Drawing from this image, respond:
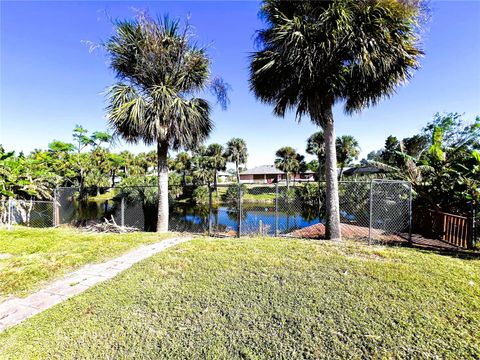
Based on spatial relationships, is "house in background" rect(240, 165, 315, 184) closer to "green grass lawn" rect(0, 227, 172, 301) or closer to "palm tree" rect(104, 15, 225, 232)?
"palm tree" rect(104, 15, 225, 232)

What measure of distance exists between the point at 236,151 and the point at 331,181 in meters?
27.2

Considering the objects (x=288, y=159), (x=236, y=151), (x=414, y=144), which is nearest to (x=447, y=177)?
(x=414, y=144)

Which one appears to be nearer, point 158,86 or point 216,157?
point 158,86

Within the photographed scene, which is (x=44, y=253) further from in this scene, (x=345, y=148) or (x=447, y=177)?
(x=345, y=148)

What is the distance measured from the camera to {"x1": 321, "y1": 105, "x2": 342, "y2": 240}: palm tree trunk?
20.8ft

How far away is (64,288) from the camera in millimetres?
3598

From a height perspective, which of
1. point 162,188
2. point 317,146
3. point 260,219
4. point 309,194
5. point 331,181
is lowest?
point 260,219

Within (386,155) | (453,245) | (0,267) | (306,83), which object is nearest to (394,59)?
(306,83)

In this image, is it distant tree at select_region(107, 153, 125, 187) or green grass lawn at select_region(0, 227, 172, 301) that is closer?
green grass lawn at select_region(0, 227, 172, 301)

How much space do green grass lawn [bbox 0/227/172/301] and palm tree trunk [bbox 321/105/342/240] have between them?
4943mm

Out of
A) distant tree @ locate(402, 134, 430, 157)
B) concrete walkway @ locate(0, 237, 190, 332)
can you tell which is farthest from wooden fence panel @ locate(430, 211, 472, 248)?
distant tree @ locate(402, 134, 430, 157)

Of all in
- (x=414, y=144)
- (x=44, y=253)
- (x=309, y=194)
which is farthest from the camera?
(x=414, y=144)

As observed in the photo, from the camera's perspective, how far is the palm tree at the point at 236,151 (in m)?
33.0

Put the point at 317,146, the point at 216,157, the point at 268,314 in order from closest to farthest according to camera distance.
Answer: the point at 268,314, the point at 317,146, the point at 216,157
